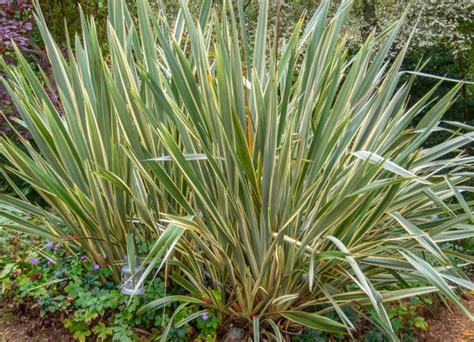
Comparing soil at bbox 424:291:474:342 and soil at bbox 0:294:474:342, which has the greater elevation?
soil at bbox 0:294:474:342

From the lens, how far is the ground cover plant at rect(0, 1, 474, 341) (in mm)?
2074

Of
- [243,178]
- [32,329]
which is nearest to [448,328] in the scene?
[243,178]

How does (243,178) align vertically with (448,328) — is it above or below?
above

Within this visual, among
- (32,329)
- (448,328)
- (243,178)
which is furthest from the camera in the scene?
(448,328)

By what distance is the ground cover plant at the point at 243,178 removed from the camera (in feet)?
6.81

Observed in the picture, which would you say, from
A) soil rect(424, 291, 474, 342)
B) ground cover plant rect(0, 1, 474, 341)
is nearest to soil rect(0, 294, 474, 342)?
soil rect(424, 291, 474, 342)

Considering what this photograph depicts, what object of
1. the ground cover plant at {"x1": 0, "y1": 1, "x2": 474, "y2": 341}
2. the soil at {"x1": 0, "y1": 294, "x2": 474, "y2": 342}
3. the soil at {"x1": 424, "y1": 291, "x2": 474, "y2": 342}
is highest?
the ground cover plant at {"x1": 0, "y1": 1, "x2": 474, "y2": 341}

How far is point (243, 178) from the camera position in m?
2.08

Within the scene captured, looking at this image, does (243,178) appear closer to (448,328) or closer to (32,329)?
(32,329)

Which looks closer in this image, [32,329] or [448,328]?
[32,329]

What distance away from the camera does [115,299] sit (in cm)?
229

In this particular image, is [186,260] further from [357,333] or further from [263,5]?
[263,5]

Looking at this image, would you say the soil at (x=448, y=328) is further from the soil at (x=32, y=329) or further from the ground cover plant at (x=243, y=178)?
the ground cover plant at (x=243, y=178)

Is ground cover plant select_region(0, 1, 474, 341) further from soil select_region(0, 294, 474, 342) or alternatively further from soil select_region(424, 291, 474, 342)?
soil select_region(424, 291, 474, 342)
